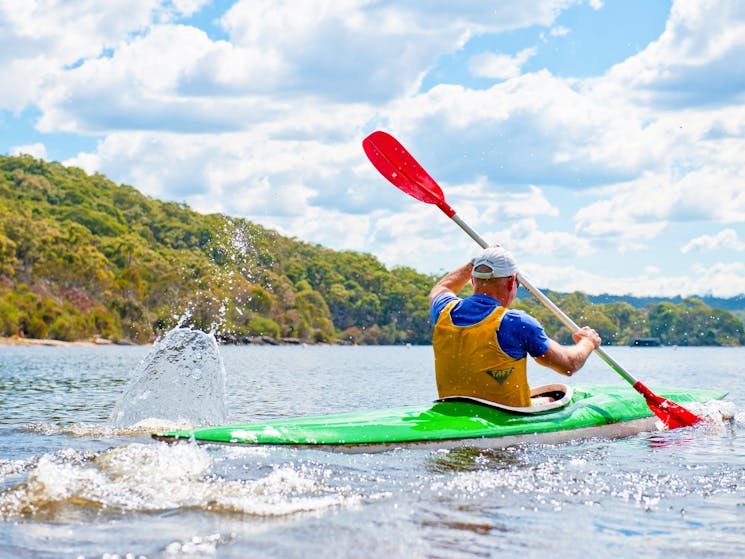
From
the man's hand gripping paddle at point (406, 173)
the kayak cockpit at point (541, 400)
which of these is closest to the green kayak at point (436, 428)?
the kayak cockpit at point (541, 400)

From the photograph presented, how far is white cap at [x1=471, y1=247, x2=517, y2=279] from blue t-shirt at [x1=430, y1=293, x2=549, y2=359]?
7.4 inches

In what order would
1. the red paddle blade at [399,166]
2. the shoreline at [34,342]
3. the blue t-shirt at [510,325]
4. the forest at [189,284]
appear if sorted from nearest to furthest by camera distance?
the blue t-shirt at [510,325], the red paddle blade at [399,166], the shoreline at [34,342], the forest at [189,284]

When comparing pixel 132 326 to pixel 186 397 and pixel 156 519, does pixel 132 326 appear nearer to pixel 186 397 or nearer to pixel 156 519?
pixel 186 397

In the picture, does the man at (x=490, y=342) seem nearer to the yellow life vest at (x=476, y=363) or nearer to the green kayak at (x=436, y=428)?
the yellow life vest at (x=476, y=363)

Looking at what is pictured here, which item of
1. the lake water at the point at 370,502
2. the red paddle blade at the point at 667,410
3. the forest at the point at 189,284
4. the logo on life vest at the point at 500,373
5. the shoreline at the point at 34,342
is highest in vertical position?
the forest at the point at 189,284

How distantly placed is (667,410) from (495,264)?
11.3ft

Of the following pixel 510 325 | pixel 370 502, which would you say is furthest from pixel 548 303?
pixel 370 502

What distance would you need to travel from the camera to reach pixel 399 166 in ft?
32.8

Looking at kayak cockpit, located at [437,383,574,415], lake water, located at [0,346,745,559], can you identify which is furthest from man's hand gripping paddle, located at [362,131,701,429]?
lake water, located at [0,346,745,559]

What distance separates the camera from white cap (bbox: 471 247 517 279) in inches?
274

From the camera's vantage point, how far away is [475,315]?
6879 mm

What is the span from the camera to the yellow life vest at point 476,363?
684 centimetres

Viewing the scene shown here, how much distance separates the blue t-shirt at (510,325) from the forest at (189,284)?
41.9 m

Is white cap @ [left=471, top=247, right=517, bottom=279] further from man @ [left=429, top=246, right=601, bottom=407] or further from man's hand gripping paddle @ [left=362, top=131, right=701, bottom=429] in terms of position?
man's hand gripping paddle @ [left=362, top=131, right=701, bottom=429]
